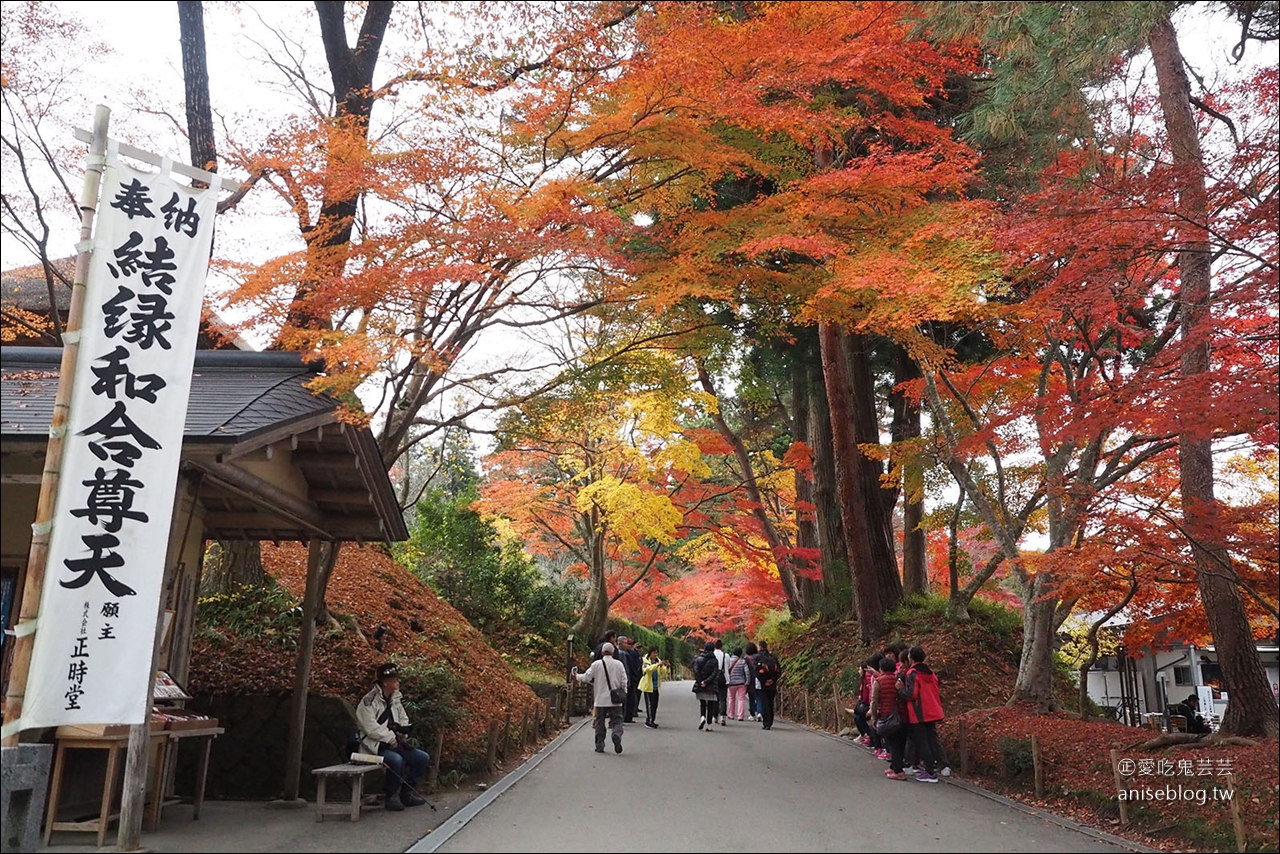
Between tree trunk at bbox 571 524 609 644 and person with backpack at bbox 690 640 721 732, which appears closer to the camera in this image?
person with backpack at bbox 690 640 721 732

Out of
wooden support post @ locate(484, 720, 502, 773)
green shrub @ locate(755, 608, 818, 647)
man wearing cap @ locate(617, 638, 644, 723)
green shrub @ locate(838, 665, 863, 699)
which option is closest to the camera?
wooden support post @ locate(484, 720, 502, 773)

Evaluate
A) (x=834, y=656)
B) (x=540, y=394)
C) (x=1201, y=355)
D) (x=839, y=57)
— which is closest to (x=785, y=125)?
(x=839, y=57)

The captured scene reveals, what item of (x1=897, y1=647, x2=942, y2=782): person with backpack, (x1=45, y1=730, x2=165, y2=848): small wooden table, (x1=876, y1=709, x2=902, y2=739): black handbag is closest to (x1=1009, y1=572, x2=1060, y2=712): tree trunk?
(x1=897, y1=647, x2=942, y2=782): person with backpack

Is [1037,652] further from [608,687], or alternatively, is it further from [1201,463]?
[608,687]

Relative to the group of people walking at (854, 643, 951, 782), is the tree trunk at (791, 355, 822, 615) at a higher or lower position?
higher

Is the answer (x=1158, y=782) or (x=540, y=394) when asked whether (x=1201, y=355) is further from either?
(x=540, y=394)

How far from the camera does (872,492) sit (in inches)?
731

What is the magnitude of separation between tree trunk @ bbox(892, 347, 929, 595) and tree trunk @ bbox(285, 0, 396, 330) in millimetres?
10859

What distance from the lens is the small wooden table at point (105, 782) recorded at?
643 centimetres

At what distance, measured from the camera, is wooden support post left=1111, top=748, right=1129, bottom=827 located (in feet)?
25.4

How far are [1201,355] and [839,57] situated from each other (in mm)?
5844

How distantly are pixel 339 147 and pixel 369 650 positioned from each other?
22.7 feet

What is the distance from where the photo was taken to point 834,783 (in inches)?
380

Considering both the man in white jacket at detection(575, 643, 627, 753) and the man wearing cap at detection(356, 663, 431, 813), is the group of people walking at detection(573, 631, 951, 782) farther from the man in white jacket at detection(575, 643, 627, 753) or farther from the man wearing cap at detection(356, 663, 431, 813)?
the man wearing cap at detection(356, 663, 431, 813)
